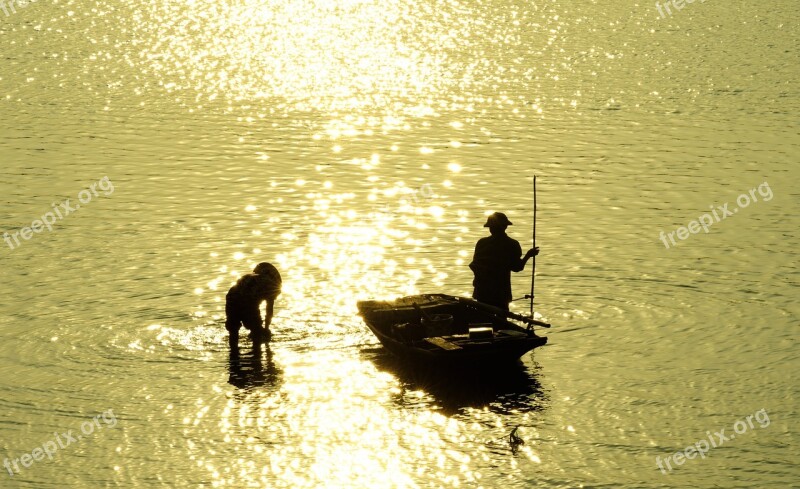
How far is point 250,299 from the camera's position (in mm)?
20094

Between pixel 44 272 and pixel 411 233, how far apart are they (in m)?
8.26

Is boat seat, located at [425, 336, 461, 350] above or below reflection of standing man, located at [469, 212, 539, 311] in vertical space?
below

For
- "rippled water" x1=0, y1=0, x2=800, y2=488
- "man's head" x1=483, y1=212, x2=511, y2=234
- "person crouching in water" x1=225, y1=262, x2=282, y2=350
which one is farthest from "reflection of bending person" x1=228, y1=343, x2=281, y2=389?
"man's head" x1=483, y1=212, x2=511, y2=234

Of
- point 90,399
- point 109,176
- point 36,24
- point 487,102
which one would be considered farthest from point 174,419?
point 36,24

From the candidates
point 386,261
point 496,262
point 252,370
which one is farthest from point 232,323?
point 386,261

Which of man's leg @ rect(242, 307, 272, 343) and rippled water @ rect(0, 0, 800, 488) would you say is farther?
man's leg @ rect(242, 307, 272, 343)

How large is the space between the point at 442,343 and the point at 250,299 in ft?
10.8

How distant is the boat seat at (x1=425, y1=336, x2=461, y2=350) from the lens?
18.8 m

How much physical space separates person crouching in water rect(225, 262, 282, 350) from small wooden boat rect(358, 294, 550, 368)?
1.68 m

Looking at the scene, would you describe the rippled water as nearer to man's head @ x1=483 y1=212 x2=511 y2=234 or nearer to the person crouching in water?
the person crouching in water

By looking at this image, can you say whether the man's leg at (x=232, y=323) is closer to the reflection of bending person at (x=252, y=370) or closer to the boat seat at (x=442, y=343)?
the reflection of bending person at (x=252, y=370)

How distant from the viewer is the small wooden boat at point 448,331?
18.8 metres

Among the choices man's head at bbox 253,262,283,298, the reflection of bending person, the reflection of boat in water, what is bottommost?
the reflection of boat in water

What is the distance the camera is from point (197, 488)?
15930 millimetres
